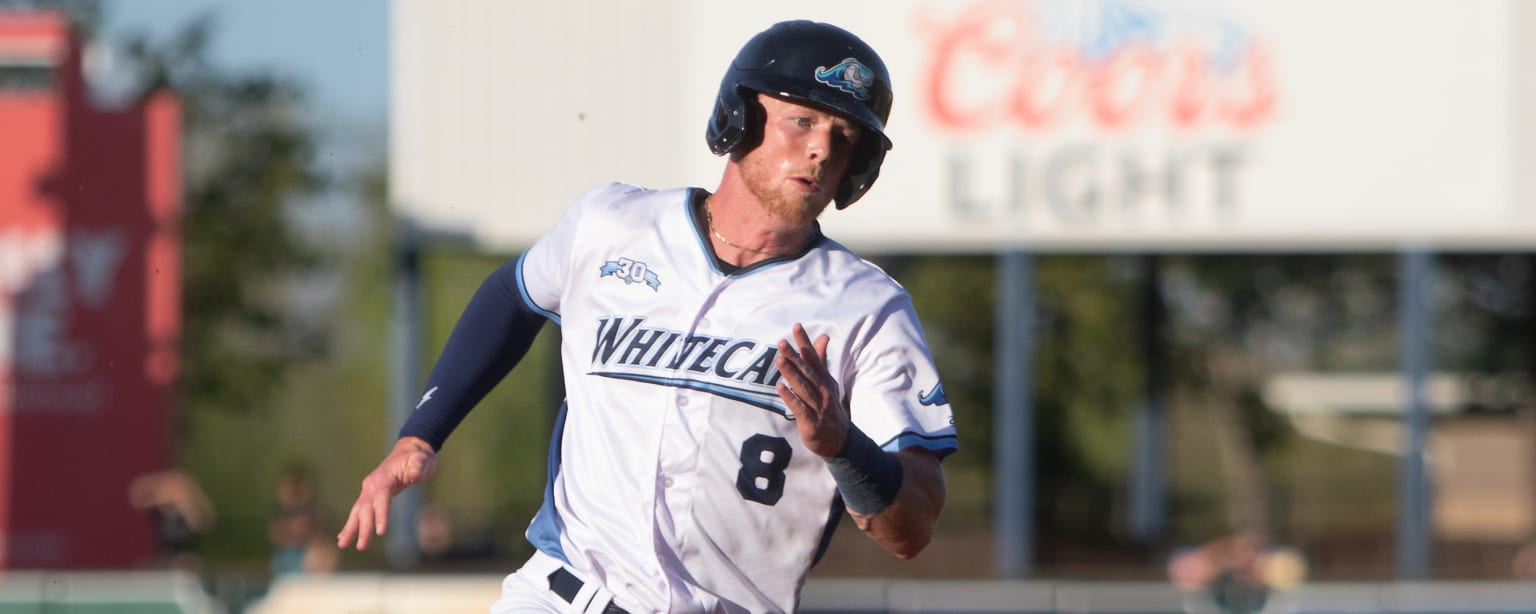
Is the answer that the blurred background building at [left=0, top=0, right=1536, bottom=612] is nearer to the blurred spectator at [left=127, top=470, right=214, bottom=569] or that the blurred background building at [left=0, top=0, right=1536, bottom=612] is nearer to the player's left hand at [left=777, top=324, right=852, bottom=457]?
the blurred spectator at [left=127, top=470, right=214, bottom=569]

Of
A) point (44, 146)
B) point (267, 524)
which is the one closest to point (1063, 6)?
point (44, 146)

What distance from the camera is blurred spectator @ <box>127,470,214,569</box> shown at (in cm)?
1557

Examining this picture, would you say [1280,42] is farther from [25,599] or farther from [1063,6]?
[25,599]

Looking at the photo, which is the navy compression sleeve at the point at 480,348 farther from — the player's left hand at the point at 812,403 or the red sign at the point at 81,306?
the red sign at the point at 81,306

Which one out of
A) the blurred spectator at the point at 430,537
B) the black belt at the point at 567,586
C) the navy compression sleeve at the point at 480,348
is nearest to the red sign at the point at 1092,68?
the blurred spectator at the point at 430,537

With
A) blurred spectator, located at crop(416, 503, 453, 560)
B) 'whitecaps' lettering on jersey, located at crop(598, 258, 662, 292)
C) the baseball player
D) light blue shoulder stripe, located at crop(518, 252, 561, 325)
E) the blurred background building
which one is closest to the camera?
the baseball player

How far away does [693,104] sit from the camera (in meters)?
14.6

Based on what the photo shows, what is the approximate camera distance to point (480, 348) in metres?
4.06

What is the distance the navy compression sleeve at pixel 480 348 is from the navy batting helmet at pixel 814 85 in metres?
0.57

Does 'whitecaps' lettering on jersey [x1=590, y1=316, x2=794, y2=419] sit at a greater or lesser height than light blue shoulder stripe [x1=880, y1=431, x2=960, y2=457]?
greater

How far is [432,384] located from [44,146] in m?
13.5

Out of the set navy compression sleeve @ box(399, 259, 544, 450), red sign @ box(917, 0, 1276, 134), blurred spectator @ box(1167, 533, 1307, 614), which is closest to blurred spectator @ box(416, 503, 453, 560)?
red sign @ box(917, 0, 1276, 134)

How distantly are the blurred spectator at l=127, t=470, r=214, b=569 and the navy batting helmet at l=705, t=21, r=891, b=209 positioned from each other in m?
12.5

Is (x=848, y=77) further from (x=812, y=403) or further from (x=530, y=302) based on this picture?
(x=530, y=302)
